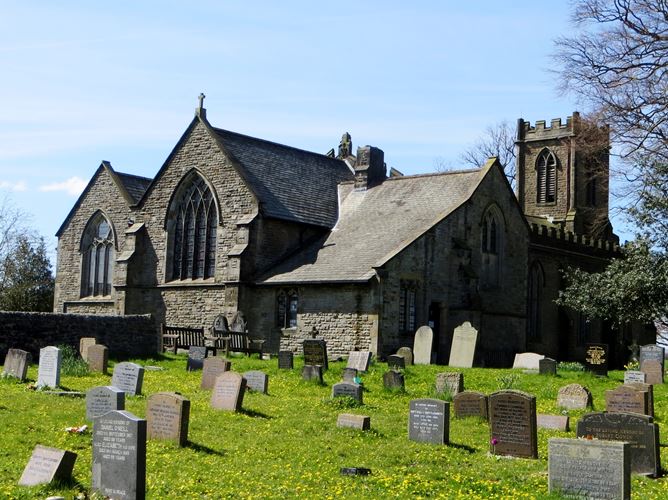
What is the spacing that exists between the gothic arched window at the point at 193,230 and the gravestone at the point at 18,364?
17.4 m

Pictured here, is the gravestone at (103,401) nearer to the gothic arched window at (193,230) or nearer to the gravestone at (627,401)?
the gravestone at (627,401)

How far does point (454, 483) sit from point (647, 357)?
1905cm

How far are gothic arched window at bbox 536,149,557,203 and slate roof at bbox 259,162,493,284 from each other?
1831 centimetres

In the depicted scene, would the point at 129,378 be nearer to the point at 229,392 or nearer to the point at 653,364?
the point at 229,392

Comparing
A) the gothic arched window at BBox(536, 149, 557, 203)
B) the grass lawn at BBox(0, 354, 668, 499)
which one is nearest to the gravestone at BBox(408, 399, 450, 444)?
the grass lawn at BBox(0, 354, 668, 499)

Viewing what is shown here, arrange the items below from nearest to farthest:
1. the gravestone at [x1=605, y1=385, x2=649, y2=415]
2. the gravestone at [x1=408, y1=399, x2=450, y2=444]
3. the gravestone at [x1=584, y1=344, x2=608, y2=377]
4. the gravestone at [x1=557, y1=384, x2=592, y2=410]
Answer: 1. the gravestone at [x1=408, y1=399, x2=450, y2=444]
2. the gravestone at [x1=605, y1=385, x2=649, y2=415]
3. the gravestone at [x1=557, y1=384, x2=592, y2=410]
4. the gravestone at [x1=584, y1=344, x2=608, y2=377]

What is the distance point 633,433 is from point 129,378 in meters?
11.1

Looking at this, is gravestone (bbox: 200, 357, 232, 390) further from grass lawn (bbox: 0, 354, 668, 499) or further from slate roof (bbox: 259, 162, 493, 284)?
slate roof (bbox: 259, 162, 493, 284)

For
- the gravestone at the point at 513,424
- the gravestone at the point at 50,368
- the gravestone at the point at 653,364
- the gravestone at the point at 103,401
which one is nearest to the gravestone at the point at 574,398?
the gravestone at the point at 513,424

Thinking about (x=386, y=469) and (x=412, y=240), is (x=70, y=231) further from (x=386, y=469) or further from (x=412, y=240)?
(x=386, y=469)

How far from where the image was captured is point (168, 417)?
16.0 m

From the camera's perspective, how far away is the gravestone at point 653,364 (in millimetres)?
28500

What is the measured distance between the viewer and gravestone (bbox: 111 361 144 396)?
834 inches

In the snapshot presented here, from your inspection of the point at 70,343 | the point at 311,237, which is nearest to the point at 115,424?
the point at 70,343
